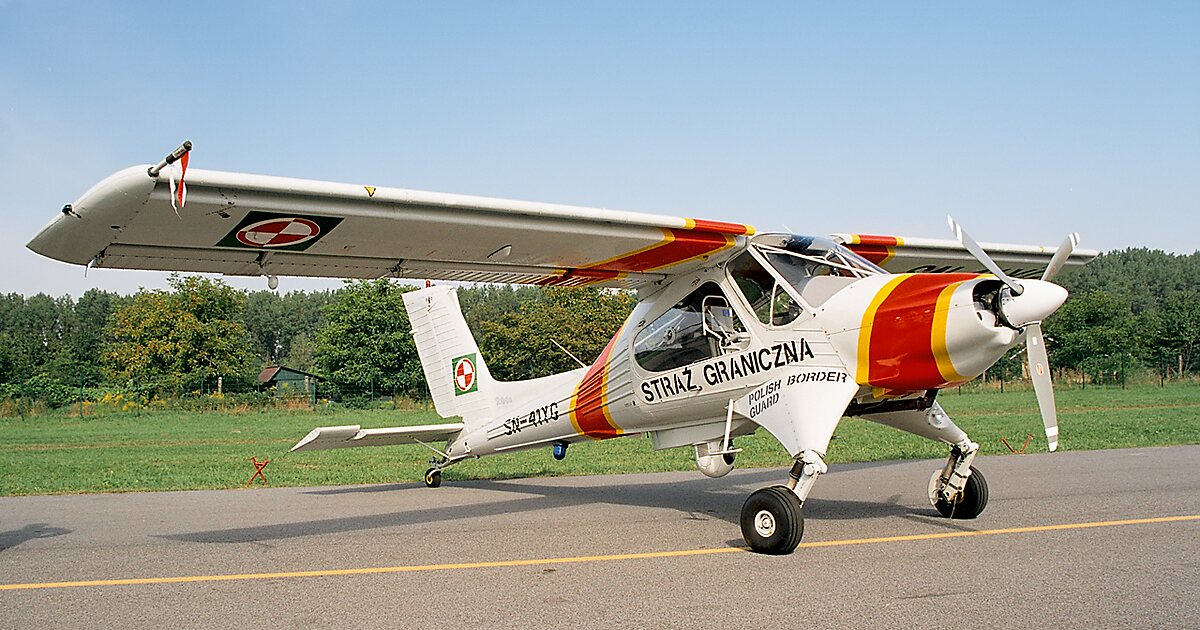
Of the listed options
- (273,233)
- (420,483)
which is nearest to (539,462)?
(420,483)

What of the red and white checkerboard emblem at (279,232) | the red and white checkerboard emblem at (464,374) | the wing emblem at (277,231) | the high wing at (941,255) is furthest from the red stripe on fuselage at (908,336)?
the red and white checkerboard emblem at (464,374)

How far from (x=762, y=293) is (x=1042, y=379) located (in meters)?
2.56

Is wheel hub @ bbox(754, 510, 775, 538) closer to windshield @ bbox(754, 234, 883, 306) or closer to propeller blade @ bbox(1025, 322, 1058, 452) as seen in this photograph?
windshield @ bbox(754, 234, 883, 306)

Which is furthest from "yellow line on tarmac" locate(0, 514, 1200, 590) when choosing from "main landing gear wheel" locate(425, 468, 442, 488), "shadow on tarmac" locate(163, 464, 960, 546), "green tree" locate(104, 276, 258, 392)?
"green tree" locate(104, 276, 258, 392)

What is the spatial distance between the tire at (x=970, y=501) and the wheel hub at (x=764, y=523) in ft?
7.95

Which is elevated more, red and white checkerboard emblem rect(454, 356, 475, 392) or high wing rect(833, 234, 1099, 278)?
high wing rect(833, 234, 1099, 278)

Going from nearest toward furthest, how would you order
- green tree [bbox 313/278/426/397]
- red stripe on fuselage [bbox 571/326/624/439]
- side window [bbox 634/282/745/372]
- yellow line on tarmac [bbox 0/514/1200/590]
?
yellow line on tarmac [bbox 0/514/1200/590]
side window [bbox 634/282/745/372]
red stripe on fuselage [bbox 571/326/624/439]
green tree [bbox 313/278/426/397]

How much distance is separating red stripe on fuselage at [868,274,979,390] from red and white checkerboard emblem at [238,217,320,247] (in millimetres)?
4861

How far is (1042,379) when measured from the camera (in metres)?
7.68

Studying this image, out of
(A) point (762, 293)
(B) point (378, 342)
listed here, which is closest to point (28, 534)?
(A) point (762, 293)

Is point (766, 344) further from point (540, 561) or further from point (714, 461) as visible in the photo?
point (540, 561)

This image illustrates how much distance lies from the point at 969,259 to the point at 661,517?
17.4 feet

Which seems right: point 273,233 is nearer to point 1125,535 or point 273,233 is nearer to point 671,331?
point 671,331

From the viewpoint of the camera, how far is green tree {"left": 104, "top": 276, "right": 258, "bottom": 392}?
65188mm
